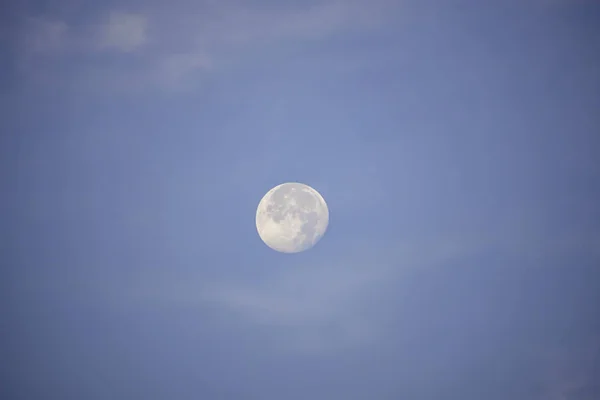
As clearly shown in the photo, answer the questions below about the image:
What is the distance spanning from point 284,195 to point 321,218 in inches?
102

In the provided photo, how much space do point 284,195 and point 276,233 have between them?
84.8 inches

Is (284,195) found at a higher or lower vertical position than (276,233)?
higher

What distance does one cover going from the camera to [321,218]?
20.2 meters

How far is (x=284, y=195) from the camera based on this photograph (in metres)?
19.5

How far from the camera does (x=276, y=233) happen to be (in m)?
19.2

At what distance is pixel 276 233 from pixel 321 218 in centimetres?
282
